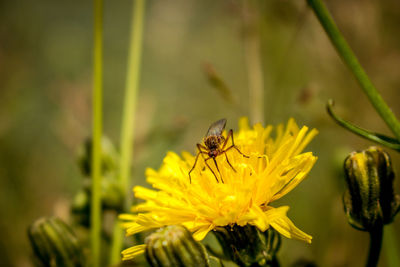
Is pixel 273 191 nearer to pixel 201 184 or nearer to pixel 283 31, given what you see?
pixel 201 184

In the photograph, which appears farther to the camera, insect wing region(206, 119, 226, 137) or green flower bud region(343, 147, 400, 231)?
insect wing region(206, 119, 226, 137)

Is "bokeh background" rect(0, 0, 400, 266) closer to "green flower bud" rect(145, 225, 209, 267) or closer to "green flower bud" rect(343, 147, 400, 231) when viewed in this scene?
"green flower bud" rect(343, 147, 400, 231)

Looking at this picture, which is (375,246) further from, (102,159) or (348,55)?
(102,159)

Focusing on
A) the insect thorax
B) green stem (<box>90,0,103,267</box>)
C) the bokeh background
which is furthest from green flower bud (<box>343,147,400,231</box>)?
green stem (<box>90,0,103,267</box>)

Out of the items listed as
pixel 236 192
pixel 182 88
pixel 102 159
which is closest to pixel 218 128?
pixel 236 192

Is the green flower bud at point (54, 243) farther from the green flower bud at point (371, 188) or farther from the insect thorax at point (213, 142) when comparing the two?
the green flower bud at point (371, 188)

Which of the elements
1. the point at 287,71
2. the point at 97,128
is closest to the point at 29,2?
the point at 287,71

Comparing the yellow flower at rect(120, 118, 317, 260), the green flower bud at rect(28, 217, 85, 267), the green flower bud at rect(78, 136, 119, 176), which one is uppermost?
the green flower bud at rect(78, 136, 119, 176)
